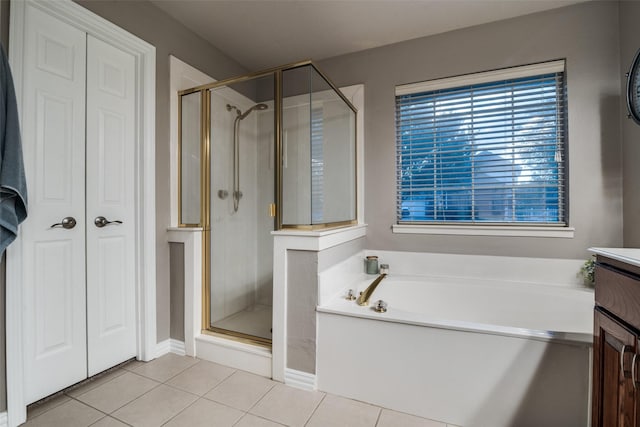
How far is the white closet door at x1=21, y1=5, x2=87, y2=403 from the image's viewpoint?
1456 millimetres

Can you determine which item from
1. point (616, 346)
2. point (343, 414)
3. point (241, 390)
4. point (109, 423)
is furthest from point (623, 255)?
point (109, 423)

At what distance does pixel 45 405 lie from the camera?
1502 millimetres

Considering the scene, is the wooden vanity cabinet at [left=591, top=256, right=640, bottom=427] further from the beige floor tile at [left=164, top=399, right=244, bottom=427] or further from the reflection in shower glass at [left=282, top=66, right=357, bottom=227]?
the beige floor tile at [left=164, top=399, right=244, bottom=427]

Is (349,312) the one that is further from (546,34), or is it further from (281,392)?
(546,34)

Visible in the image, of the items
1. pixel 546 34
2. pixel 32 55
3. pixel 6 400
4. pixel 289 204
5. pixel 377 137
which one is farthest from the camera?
pixel 377 137

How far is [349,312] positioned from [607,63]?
2.40 metres

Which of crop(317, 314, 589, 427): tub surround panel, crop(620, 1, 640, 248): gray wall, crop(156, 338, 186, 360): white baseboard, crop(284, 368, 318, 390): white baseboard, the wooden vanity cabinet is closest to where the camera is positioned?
the wooden vanity cabinet

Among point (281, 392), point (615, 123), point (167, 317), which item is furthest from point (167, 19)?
point (615, 123)

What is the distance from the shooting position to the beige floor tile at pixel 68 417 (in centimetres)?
137

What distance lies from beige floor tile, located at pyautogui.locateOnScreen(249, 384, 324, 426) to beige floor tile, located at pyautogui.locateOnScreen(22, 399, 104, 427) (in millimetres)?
778

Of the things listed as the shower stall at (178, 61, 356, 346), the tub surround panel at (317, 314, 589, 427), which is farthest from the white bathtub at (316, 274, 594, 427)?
the shower stall at (178, 61, 356, 346)

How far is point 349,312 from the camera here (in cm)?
161

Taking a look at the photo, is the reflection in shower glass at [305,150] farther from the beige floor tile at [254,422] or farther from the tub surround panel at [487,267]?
the beige floor tile at [254,422]

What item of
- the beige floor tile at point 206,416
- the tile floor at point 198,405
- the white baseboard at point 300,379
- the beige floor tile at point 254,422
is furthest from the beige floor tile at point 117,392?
the white baseboard at point 300,379
